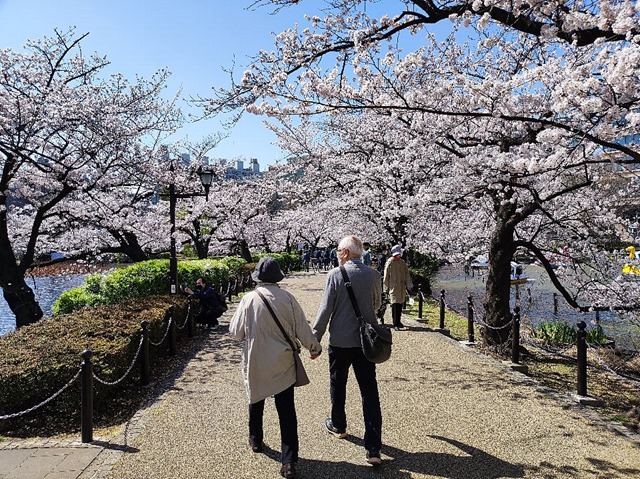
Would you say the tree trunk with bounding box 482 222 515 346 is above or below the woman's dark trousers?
above

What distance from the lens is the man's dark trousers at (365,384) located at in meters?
3.86

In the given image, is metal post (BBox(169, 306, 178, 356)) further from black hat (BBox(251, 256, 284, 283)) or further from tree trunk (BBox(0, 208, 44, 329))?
black hat (BBox(251, 256, 284, 283))

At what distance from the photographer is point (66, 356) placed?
5.31 meters

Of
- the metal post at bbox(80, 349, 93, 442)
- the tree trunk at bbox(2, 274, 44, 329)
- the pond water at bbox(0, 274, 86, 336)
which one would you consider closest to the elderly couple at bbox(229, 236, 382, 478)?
the metal post at bbox(80, 349, 93, 442)

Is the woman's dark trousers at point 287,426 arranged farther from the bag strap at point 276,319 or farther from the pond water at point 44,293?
the pond water at point 44,293

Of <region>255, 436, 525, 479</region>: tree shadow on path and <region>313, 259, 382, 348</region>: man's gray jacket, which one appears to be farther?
<region>313, 259, 382, 348</region>: man's gray jacket

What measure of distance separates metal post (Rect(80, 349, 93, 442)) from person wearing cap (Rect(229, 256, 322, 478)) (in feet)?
5.72

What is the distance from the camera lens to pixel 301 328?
380 cm

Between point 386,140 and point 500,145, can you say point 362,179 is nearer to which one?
point 386,140

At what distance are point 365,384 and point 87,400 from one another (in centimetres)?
260

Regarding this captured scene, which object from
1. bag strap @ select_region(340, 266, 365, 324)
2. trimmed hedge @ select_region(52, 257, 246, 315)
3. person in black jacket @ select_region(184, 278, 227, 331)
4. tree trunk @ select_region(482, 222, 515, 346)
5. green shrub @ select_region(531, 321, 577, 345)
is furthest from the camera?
green shrub @ select_region(531, 321, 577, 345)

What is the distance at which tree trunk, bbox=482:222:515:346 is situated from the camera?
8.91 meters

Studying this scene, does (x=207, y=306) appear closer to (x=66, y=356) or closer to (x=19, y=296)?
(x=19, y=296)

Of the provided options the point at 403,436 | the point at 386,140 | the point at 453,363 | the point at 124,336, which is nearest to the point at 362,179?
the point at 386,140
